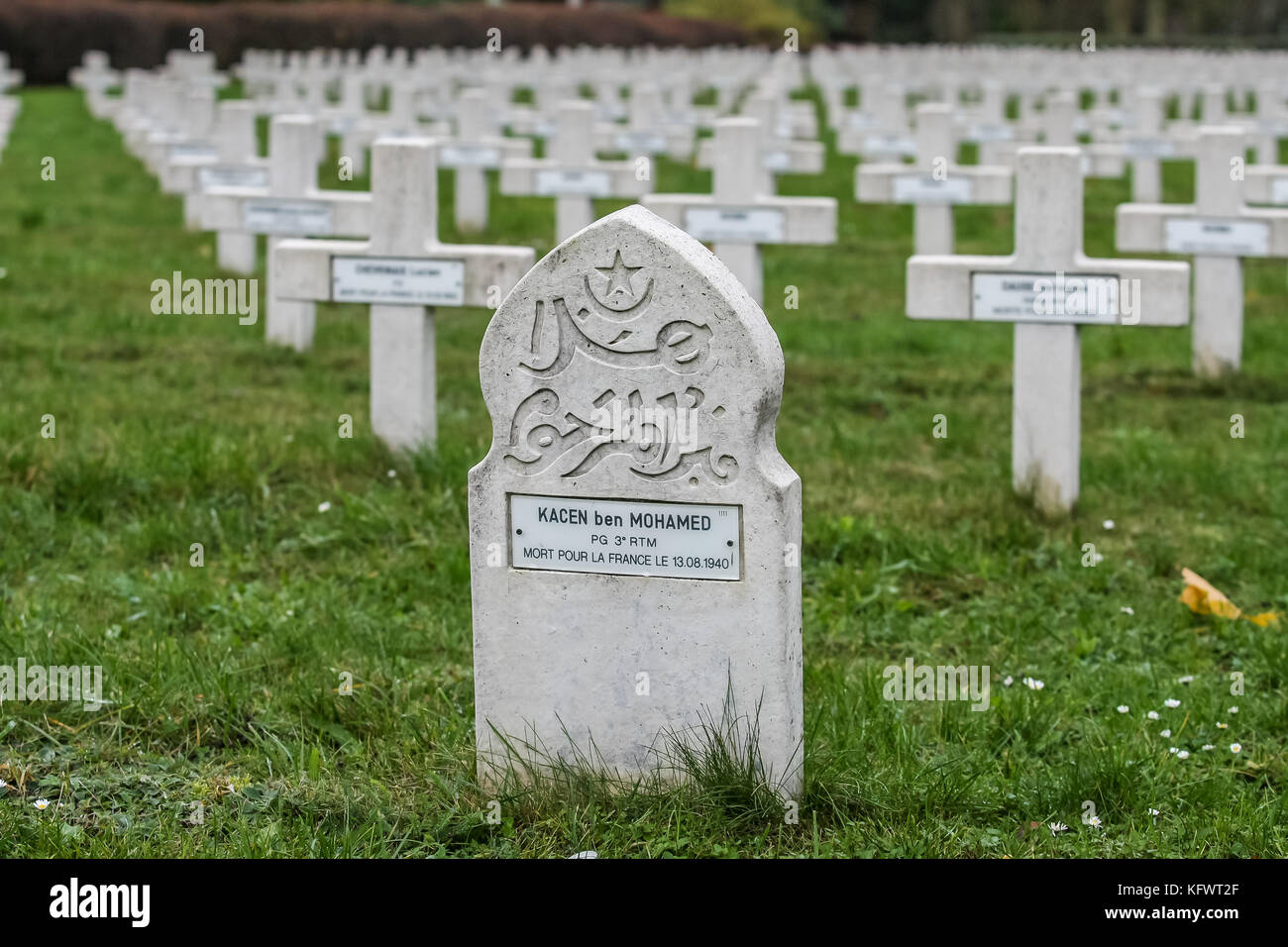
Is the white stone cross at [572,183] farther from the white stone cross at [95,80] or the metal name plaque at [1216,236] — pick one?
the white stone cross at [95,80]

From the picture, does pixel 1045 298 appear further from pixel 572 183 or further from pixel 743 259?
pixel 572 183

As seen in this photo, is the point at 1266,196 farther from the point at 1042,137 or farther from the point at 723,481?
the point at 1042,137

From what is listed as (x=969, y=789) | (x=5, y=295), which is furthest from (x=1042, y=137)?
(x=969, y=789)

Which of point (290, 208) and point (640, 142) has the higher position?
point (640, 142)

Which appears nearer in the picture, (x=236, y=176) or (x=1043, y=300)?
(x=1043, y=300)

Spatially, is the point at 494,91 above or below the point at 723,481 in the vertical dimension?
above

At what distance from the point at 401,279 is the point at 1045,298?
7.91 feet

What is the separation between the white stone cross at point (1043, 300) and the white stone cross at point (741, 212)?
6.45ft

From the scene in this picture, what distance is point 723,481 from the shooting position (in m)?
3.80

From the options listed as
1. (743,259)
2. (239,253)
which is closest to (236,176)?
(239,253)

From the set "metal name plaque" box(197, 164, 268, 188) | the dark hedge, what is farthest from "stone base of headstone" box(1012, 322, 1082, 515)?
the dark hedge

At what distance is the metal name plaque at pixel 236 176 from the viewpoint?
11359 mm

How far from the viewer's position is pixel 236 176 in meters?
11.5

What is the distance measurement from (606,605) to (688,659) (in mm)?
216
